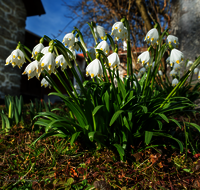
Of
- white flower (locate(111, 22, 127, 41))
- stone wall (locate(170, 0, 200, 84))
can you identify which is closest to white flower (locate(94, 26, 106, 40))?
white flower (locate(111, 22, 127, 41))

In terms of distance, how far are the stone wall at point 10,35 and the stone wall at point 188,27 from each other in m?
5.48

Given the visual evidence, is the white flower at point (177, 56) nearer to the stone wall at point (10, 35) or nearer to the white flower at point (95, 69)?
the white flower at point (95, 69)

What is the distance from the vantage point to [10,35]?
613 centimetres

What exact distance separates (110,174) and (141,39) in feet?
19.3

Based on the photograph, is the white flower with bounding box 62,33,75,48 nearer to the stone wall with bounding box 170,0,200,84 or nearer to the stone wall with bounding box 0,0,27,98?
the stone wall with bounding box 170,0,200,84

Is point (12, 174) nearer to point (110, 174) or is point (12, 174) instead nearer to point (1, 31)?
point (110, 174)

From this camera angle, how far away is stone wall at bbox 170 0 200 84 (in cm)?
437

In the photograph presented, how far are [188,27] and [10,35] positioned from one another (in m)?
5.74

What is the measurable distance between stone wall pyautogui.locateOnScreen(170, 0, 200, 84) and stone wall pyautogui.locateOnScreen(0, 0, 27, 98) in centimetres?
548

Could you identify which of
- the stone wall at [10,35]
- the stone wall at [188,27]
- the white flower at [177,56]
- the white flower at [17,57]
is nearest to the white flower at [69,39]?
the white flower at [17,57]

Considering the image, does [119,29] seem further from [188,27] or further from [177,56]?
[188,27]

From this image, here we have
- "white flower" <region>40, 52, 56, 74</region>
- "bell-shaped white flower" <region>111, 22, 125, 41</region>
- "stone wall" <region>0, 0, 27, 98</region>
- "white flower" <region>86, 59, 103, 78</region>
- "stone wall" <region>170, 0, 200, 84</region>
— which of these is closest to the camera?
"white flower" <region>40, 52, 56, 74</region>

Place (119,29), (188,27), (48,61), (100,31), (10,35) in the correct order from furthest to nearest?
(10,35)
(188,27)
(100,31)
(119,29)
(48,61)

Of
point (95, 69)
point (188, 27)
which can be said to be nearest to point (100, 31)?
point (95, 69)
